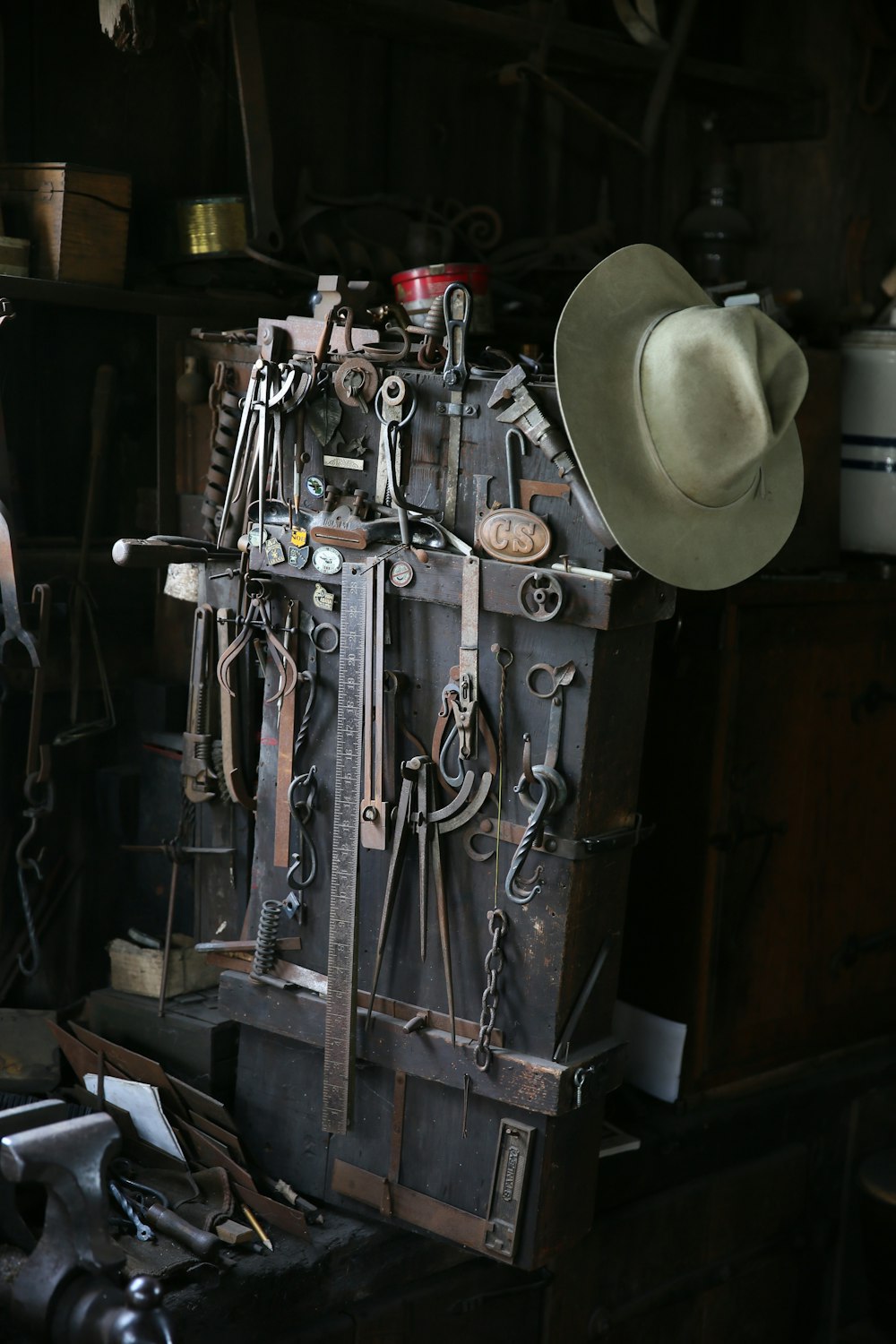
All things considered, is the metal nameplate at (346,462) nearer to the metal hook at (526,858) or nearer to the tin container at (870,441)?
the metal hook at (526,858)

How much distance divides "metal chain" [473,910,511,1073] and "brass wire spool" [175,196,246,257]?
5.66 feet

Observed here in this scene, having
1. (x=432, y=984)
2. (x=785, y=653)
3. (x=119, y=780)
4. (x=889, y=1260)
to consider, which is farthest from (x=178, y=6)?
(x=889, y=1260)

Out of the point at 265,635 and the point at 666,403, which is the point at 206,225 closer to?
the point at 265,635

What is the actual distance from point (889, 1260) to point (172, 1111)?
1.91 metres

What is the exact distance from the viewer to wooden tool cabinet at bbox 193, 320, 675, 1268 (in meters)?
2.66

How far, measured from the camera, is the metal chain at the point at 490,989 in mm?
2752

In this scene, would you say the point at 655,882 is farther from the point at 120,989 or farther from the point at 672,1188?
the point at 120,989

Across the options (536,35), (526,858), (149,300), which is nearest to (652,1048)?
(526,858)

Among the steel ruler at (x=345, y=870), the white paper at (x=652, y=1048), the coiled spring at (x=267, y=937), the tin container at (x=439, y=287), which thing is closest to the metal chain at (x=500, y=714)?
the steel ruler at (x=345, y=870)

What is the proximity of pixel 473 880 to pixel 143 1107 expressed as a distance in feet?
3.07

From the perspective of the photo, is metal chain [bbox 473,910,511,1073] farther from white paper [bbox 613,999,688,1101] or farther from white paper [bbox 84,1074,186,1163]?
white paper [bbox 613,999,688,1101]

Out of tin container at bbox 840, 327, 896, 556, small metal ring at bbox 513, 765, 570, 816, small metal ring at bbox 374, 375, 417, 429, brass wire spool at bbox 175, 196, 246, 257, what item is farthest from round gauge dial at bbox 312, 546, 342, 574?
tin container at bbox 840, 327, 896, 556

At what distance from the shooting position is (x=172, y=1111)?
3.17m

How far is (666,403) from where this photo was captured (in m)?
2.54
